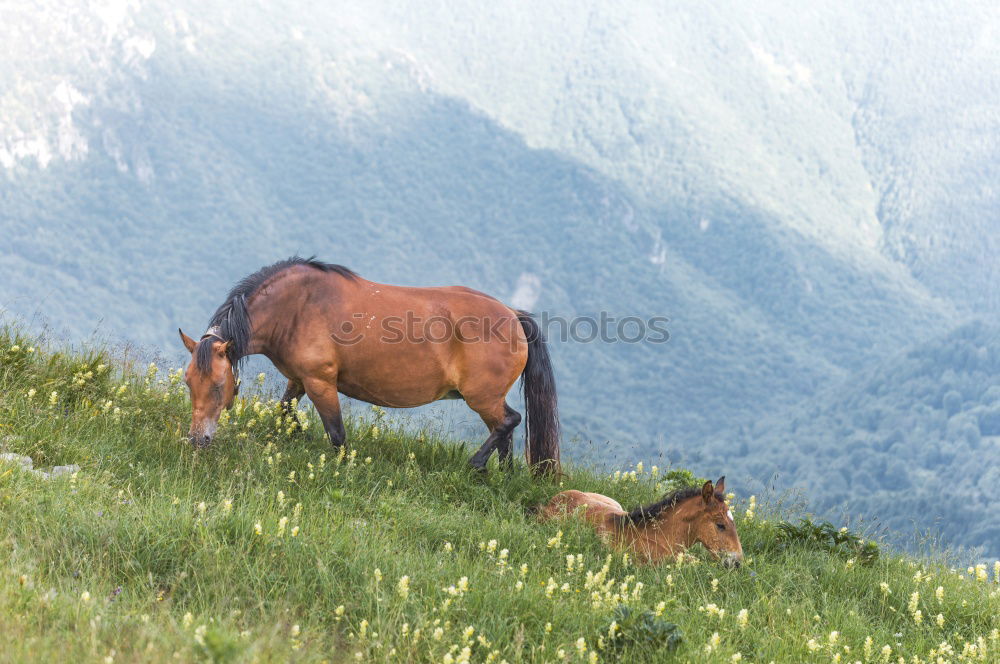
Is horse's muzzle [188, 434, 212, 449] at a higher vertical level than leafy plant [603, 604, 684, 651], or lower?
higher

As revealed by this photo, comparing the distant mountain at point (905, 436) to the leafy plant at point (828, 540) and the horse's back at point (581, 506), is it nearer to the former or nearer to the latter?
the leafy plant at point (828, 540)

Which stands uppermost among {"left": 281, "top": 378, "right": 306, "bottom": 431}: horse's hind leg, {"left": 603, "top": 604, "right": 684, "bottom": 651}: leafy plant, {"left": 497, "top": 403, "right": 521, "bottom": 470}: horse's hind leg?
{"left": 281, "top": 378, "right": 306, "bottom": 431}: horse's hind leg

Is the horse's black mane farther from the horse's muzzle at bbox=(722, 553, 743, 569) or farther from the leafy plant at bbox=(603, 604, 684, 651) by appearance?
the horse's muzzle at bbox=(722, 553, 743, 569)

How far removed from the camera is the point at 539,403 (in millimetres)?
9773

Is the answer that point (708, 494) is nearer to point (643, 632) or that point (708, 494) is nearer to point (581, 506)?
point (581, 506)

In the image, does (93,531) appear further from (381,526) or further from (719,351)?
(719,351)

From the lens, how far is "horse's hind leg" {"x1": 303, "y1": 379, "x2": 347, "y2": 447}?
8805mm

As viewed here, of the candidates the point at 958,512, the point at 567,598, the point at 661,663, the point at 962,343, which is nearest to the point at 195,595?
the point at 567,598

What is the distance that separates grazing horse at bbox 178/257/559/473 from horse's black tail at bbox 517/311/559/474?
0.01 m

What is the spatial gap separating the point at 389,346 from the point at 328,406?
84 cm

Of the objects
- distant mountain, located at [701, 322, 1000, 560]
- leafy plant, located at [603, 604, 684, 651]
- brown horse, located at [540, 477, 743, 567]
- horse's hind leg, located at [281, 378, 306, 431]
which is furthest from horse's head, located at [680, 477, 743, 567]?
distant mountain, located at [701, 322, 1000, 560]

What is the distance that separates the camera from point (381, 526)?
6.94m

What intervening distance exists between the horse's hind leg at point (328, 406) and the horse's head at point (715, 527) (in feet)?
11.0

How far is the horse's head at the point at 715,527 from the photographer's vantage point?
7.38m
